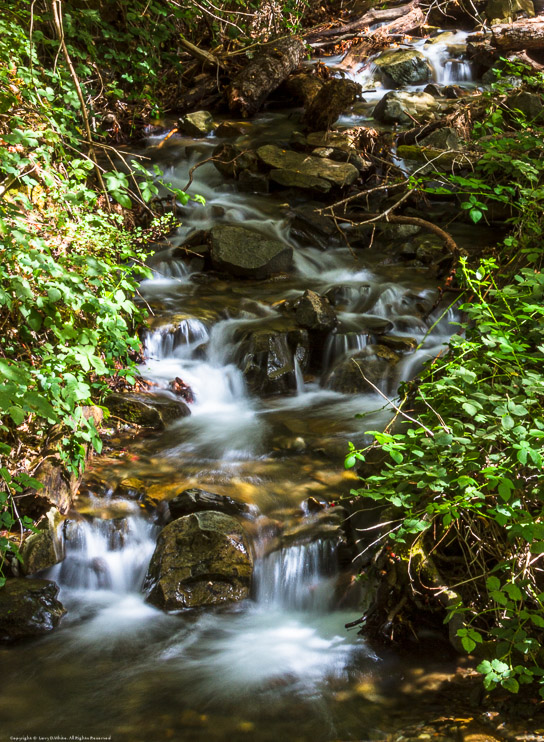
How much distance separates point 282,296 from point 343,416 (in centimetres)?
212

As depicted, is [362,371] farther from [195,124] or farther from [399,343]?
[195,124]

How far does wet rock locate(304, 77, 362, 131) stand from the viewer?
10023 millimetres

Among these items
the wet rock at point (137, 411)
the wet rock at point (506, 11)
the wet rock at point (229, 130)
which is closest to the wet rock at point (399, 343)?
the wet rock at point (137, 411)

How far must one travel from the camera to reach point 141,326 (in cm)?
611

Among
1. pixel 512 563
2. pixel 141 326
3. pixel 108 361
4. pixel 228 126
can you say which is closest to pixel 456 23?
pixel 228 126

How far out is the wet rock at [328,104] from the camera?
10.0m

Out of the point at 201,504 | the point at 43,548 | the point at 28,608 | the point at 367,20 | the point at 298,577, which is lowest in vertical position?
the point at 298,577

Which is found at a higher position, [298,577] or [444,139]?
[444,139]

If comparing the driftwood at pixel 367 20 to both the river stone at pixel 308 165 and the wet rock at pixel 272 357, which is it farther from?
the wet rock at pixel 272 357

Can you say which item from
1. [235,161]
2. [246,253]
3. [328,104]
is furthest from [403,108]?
[246,253]

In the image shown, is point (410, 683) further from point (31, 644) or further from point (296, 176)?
point (296, 176)

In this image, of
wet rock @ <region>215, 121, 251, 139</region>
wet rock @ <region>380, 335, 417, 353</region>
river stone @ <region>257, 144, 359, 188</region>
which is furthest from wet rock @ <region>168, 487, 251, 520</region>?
wet rock @ <region>215, 121, 251, 139</region>

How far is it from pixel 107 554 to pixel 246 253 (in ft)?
14.2

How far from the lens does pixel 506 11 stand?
43.7 ft
